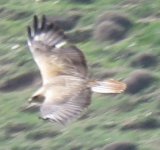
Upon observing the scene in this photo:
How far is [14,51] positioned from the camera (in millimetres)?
31062

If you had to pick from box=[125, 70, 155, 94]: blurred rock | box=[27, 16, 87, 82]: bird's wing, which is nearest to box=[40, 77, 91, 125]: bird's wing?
box=[27, 16, 87, 82]: bird's wing

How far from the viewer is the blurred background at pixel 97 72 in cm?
2584

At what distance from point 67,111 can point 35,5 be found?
49.4 feet

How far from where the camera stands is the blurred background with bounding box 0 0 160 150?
25.8 meters

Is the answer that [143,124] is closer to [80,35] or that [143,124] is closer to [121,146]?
[121,146]

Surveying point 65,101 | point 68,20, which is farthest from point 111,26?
point 65,101

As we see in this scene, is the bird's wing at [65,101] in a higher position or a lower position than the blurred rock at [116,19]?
higher

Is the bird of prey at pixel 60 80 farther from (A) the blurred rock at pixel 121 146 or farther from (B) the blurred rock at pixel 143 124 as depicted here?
(B) the blurred rock at pixel 143 124

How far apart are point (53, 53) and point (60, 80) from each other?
873 mm

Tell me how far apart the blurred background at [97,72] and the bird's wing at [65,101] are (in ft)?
17.8

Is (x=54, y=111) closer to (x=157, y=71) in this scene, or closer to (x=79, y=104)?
(x=79, y=104)

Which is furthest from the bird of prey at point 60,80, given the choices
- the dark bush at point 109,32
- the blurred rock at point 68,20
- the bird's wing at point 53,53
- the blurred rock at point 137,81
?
the blurred rock at point 68,20

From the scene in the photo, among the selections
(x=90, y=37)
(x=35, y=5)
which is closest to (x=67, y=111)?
(x=90, y=37)

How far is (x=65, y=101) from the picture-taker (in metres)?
18.8
